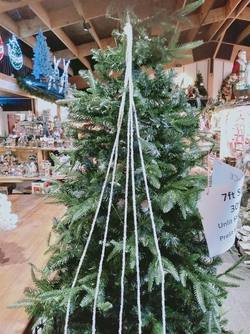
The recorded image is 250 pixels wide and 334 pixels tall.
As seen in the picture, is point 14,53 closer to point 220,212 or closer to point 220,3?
point 220,3

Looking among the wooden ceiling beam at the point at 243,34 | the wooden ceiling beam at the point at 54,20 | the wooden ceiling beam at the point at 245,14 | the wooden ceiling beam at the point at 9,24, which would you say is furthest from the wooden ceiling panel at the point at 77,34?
the wooden ceiling beam at the point at 243,34

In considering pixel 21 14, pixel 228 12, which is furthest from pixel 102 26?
pixel 228 12

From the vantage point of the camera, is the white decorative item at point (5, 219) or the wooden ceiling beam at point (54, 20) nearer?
the white decorative item at point (5, 219)

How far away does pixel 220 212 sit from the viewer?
0.95m

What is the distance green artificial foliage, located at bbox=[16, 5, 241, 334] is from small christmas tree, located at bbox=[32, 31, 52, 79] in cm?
404

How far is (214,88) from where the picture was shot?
8664 mm

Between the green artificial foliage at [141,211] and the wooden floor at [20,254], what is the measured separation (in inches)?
5.2

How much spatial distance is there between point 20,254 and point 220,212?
109cm

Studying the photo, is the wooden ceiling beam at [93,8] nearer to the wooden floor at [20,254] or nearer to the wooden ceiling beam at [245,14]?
the wooden ceiling beam at [245,14]

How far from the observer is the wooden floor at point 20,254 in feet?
3.70

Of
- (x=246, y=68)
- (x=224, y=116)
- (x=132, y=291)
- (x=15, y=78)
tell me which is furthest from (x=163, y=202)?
(x=15, y=78)

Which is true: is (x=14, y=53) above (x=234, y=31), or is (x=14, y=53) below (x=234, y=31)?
below

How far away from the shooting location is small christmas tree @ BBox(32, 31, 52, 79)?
465 centimetres

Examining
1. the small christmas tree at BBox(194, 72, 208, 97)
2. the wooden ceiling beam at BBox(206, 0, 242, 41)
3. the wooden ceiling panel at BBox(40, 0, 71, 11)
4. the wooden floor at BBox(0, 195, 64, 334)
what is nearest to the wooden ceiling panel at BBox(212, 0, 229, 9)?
the wooden ceiling beam at BBox(206, 0, 242, 41)
